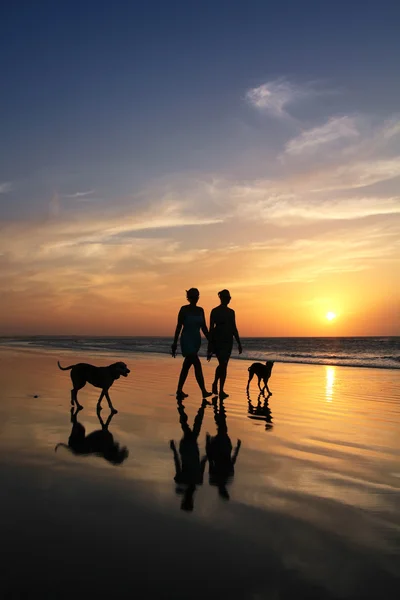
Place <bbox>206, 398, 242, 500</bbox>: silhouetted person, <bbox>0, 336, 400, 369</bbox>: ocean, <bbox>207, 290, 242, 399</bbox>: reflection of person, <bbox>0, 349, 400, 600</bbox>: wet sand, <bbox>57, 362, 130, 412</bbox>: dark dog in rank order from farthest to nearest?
<bbox>0, 336, 400, 369</bbox>: ocean < <bbox>207, 290, 242, 399</bbox>: reflection of person < <bbox>57, 362, 130, 412</bbox>: dark dog < <bbox>206, 398, 242, 500</bbox>: silhouetted person < <bbox>0, 349, 400, 600</bbox>: wet sand

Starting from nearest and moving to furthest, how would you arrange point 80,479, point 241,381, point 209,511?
point 209,511, point 80,479, point 241,381

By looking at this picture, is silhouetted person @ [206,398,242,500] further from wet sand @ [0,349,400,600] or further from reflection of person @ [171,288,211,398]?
reflection of person @ [171,288,211,398]

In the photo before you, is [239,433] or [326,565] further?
[239,433]

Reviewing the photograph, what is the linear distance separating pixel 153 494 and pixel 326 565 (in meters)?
1.72

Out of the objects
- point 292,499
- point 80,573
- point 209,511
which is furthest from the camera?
point 292,499

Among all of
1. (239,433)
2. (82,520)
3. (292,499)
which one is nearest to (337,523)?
(292,499)

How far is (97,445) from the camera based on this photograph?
624 cm

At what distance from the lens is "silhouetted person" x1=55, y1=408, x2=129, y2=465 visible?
5.69m

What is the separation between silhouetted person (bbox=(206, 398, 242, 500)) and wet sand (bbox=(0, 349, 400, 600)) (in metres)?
0.04

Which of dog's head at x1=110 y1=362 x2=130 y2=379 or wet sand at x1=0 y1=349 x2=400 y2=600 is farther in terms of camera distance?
dog's head at x1=110 y1=362 x2=130 y2=379

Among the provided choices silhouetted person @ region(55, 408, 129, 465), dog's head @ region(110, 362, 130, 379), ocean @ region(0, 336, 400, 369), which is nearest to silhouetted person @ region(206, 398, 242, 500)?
silhouetted person @ region(55, 408, 129, 465)

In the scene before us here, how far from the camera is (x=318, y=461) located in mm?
5492

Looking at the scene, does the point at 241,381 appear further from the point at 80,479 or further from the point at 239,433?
the point at 80,479

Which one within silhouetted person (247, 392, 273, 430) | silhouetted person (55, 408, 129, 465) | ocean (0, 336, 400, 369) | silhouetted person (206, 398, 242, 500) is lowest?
silhouetted person (55, 408, 129, 465)
